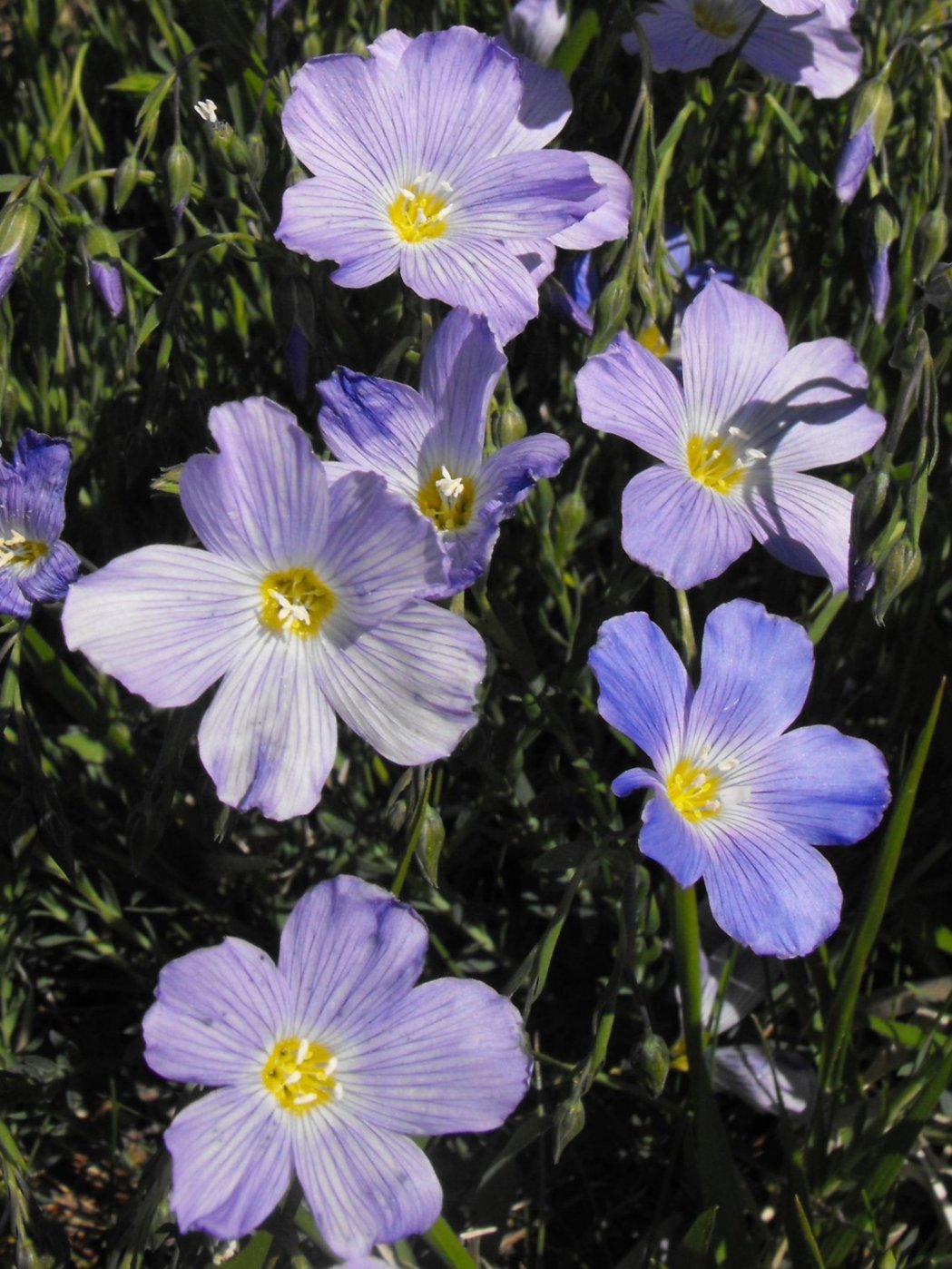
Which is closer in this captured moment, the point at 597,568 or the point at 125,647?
the point at 125,647

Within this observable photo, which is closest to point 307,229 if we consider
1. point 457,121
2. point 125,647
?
point 457,121

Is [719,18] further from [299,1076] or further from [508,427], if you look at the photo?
[299,1076]

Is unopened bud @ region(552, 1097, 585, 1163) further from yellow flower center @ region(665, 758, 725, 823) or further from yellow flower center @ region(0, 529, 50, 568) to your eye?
yellow flower center @ region(0, 529, 50, 568)

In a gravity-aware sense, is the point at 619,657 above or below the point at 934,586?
above

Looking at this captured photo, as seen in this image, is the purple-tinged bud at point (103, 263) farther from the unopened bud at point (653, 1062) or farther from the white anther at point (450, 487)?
the unopened bud at point (653, 1062)

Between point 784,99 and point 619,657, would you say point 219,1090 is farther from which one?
point 784,99

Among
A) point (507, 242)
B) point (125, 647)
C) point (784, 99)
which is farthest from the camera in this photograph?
point (784, 99)

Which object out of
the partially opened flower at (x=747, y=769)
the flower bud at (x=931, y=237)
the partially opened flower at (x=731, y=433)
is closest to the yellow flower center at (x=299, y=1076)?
the partially opened flower at (x=747, y=769)
